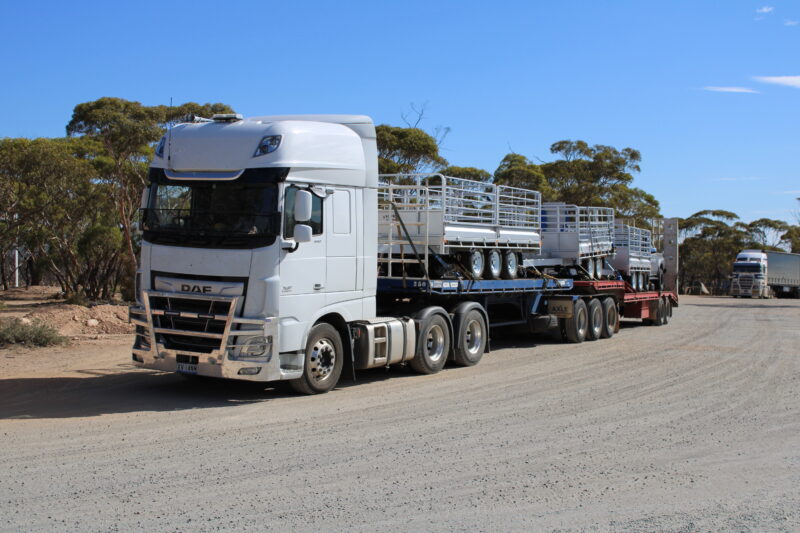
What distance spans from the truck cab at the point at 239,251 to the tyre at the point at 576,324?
8.91 meters

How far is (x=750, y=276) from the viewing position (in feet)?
184

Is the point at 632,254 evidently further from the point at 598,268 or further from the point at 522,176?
the point at 522,176

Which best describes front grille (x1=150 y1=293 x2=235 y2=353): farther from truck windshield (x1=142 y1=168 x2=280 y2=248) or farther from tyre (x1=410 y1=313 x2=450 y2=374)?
tyre (x1=410 y1=313 x2=450 y2=374)

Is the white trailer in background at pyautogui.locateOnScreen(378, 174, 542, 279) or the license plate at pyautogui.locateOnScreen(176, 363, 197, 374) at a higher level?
the white trailer in background at pyautogui.locateOnScreen(378, 174, 542, 279)

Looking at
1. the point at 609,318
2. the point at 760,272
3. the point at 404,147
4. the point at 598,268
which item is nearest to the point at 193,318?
the point at 609,318

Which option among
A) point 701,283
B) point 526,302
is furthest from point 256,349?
point 701,283

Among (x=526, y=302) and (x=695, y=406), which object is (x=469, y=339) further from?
(x=695, y=406)

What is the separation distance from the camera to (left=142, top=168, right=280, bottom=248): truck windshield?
32.4 feet

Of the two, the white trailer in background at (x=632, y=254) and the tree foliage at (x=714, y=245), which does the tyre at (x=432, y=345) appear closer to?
the white trailer in background at (x=632, y=254)

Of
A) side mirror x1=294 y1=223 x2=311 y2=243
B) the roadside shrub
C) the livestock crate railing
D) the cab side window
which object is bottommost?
the roadside shrub

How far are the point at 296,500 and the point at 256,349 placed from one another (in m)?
3.97

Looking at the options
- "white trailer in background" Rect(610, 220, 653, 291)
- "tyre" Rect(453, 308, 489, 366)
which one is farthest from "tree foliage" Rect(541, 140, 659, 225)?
"tyre" Rect(453, 308, 489, 366)

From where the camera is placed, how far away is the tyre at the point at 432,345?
41.9 feet

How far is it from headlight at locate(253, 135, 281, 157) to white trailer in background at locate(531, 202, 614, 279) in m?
9.80
